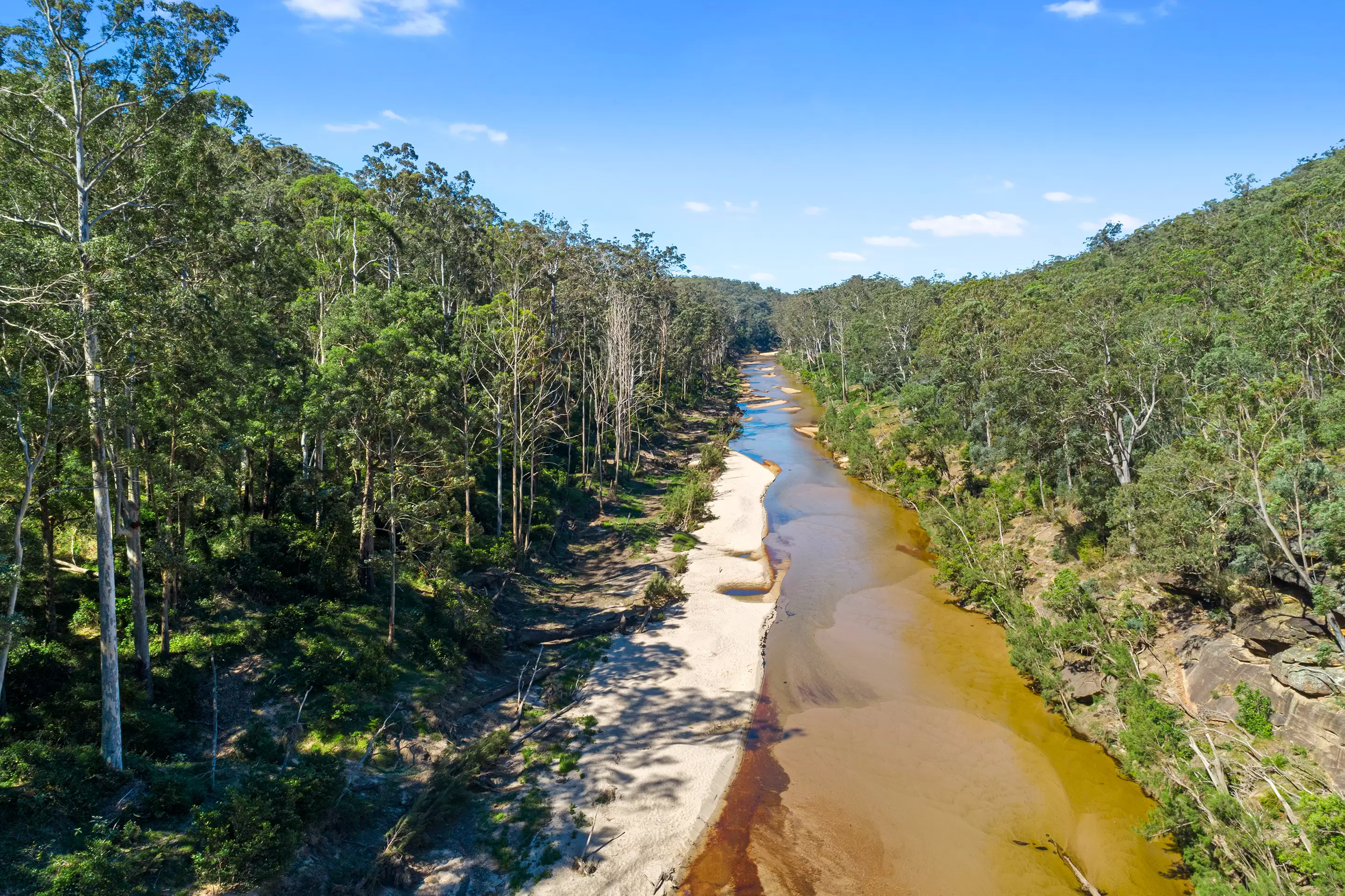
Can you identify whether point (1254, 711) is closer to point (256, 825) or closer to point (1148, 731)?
point (1148, 731)

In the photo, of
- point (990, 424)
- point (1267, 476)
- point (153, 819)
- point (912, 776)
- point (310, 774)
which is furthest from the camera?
point (990, 424)

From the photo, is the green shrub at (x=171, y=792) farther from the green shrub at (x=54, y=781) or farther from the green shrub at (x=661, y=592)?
the green shrub at (x=661, y=592)

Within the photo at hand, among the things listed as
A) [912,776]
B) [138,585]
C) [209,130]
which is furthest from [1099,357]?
[138,585]

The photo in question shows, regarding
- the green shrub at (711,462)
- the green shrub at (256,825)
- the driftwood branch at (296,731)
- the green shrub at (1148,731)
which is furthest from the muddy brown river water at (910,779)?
the green shrub at (711,462)

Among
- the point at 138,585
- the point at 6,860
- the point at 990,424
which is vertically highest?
the point at 990,424

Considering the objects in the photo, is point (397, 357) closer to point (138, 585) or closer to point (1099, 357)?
point (138, 585)

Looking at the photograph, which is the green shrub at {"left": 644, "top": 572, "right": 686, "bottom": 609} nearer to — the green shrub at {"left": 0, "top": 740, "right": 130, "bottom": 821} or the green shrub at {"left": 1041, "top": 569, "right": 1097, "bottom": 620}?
the green shrub at {"left": 1041, "top": 569, "right": 1097, "bottom": 620}

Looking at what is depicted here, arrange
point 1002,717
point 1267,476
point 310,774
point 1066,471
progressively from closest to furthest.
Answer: point 310,774 → point 1267,476 → point 1002,717 → point 1066,471
